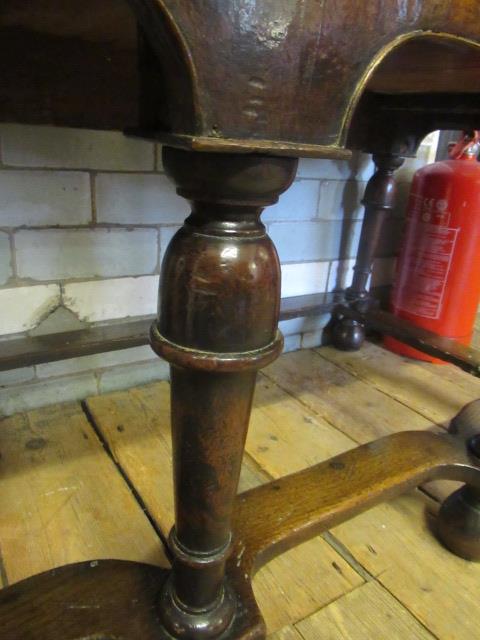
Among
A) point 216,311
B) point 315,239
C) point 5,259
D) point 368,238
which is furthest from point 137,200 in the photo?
point 216,311

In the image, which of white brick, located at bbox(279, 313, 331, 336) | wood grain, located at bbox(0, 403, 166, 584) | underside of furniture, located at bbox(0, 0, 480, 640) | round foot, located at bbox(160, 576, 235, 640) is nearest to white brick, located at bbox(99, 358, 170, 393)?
wood grain, located at bbox(0, 403, 166, 584)

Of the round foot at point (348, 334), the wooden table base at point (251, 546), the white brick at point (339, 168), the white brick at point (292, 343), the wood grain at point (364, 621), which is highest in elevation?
the white brick at point (339, 168)

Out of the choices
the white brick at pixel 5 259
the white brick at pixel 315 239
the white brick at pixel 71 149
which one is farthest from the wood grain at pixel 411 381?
the white brick at pixel 5 259

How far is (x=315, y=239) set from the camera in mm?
1419

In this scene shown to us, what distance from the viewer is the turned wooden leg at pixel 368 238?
1.32 m

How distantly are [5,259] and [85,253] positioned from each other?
0.15 meters

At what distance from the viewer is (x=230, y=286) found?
0.35m

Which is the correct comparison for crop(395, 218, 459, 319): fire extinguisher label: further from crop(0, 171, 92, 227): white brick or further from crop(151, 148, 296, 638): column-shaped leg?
crop(151, 148, 296, 638): column-shaped leg

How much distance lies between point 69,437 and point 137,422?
5.4 inches

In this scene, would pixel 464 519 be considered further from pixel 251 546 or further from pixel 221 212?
pixel 221 212

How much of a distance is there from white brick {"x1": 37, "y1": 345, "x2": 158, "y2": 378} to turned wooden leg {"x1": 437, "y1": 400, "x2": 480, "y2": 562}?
0.71 metres

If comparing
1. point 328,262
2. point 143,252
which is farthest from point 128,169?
point 328,262

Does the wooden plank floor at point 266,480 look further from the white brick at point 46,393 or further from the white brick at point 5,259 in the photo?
the white brick at point 5,259

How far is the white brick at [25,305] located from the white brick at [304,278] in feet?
2.03
